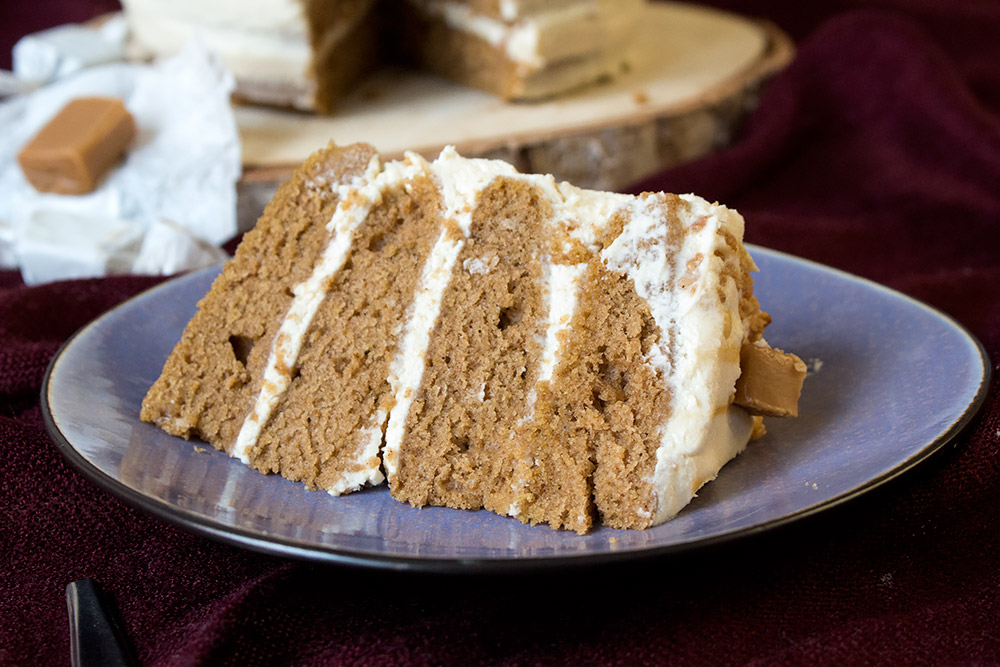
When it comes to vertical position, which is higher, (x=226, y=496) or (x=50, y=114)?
(x=226, y=496)

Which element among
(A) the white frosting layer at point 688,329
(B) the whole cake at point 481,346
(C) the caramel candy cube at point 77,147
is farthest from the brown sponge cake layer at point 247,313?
(C) the caramel candy cube at point 77,147

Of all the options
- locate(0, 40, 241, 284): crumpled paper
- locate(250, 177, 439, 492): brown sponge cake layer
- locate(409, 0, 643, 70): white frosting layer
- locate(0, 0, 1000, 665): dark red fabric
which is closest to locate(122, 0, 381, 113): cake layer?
locate(0, 40, 241, 284): crumpled paper

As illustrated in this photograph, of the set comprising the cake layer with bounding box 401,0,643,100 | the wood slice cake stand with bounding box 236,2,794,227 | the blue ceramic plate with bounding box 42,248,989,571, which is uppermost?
the blue ceramic plate with bounding box 42,248,989,571

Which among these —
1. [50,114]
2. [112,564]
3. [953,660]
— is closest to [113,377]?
[112,564]

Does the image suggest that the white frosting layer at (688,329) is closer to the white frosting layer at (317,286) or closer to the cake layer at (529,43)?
the white frosting layer at (317,286)

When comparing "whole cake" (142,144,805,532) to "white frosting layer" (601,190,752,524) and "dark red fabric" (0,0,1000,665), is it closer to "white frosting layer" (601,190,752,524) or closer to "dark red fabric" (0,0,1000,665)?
"white frosting layer" (601,190,752,524)

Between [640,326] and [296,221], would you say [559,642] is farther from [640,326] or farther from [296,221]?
[296,221]
